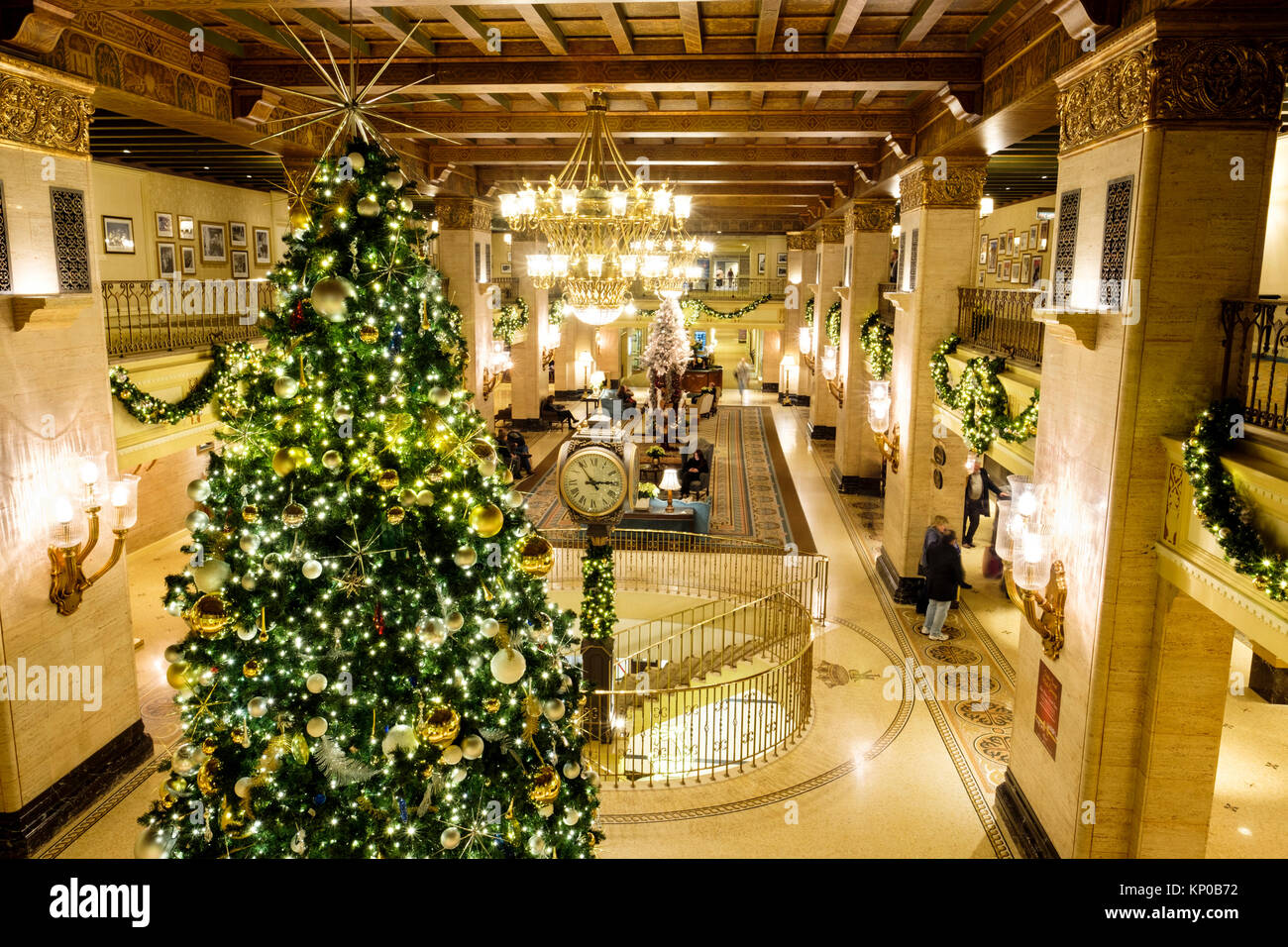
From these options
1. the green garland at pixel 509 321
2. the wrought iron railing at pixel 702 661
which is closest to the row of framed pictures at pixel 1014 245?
the wrought iron railing at pixel 702 661

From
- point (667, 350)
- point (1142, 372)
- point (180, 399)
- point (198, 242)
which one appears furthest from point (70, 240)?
point (667, 350)

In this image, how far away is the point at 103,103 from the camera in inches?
273

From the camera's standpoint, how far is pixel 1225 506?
411 cm

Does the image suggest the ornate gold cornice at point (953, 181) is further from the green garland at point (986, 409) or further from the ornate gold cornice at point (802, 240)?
the ornate gold cornice at point (802, 240)

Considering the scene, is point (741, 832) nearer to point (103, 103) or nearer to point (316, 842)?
point (316, 842)

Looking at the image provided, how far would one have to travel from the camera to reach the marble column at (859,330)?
15.5 m

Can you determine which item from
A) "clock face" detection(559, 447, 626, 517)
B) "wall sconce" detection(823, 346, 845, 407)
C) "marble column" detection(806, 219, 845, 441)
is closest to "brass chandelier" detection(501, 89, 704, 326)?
"clock face" detection(559, 447, 626, 517)

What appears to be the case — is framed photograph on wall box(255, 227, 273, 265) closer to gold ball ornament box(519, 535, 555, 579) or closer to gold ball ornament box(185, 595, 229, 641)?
gold ball ornament box(185, 595, 229, 641)

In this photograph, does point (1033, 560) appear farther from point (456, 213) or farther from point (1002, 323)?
point (456, 213)

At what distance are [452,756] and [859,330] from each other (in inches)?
553

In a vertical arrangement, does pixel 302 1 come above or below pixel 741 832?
above

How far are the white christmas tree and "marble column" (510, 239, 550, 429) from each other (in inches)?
122

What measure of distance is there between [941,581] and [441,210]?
10.8 m
